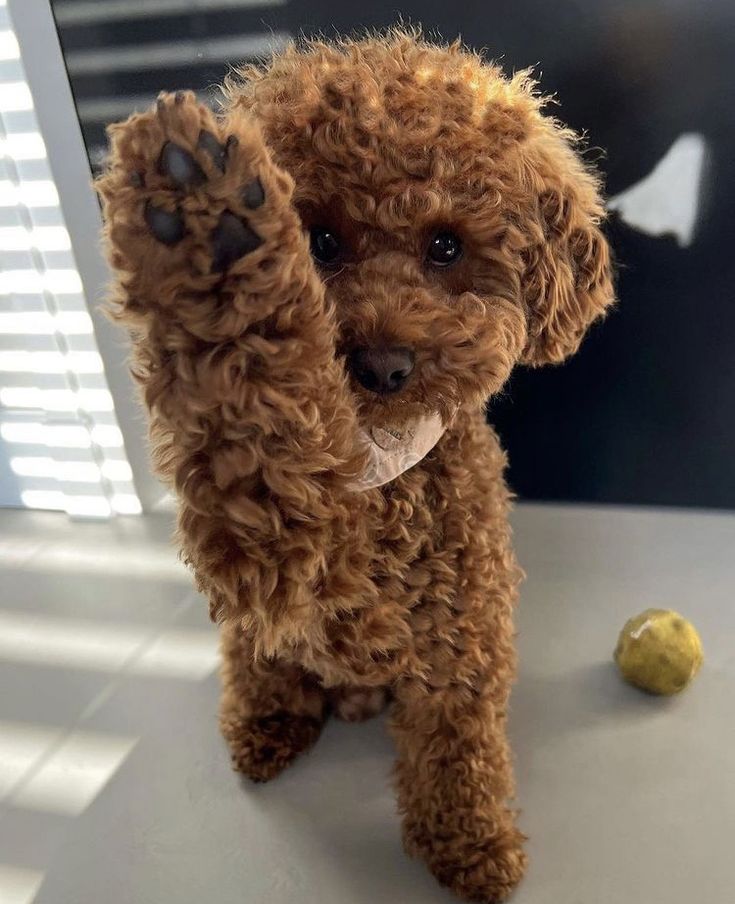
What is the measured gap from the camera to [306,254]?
54 cm

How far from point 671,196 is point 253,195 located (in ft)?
2.69

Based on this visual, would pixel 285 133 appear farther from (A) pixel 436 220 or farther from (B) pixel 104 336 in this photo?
(B) pixel 104 336

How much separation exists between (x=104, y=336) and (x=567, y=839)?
985 millimetres

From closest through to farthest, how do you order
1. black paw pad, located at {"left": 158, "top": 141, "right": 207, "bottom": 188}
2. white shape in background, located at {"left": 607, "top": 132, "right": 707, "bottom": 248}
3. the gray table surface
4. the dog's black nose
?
black paw pad, located at {"left": 158, "top": 141, "right": 207, "bottom": 188}, the dog's black nose, the gray table surface, white shape in background, located at {"left": 607, "top": 132, "right": 707, "bottom": 248}

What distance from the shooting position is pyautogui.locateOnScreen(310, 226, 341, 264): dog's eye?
683 mm

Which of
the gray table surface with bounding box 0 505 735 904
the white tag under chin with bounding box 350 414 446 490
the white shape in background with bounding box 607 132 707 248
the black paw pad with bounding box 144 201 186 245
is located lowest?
the gray table surface with bounding box 0 505 735 904

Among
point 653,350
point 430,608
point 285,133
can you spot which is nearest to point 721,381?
point 653,350

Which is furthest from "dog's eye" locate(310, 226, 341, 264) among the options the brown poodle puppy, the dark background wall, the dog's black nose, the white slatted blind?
the white slatted blind

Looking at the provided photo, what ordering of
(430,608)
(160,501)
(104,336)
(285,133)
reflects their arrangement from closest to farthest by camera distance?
(285,133) < (430,608) < (104,336) < (160,501)

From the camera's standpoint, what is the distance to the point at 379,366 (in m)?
0.62

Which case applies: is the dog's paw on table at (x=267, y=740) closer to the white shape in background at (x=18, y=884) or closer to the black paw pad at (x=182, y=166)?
the white shape in background at (x=18, y=884)

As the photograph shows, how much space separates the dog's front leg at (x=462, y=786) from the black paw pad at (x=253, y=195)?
1.67ft

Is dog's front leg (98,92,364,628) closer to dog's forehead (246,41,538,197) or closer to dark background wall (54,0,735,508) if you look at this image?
dog's forehead (246,41,538,197)

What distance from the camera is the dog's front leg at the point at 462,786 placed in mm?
828
